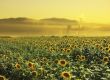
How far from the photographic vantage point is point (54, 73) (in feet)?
35.7

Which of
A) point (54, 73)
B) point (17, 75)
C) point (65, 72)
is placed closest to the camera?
point (65, 72)

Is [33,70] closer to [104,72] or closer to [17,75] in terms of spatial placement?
[17,75]

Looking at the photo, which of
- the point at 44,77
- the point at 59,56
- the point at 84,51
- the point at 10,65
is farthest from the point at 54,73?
the point at 84,51

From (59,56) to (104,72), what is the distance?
216 inches

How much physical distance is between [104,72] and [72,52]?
6318 mm

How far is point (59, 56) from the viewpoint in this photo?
16219mm

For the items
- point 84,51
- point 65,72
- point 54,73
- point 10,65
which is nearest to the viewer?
point 65,72

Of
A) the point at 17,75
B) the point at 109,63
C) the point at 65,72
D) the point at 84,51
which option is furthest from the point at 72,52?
the point at 65,72

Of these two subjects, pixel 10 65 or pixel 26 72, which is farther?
pixel 10 65

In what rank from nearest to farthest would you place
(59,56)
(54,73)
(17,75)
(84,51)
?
(54,73) < (17,75) < (59,56) < (84,51)

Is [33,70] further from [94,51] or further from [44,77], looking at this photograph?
[94,51]

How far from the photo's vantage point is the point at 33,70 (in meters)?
11.2

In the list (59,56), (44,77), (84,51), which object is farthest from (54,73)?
(84,51)

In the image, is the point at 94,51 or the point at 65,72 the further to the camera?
the point at 94,51
